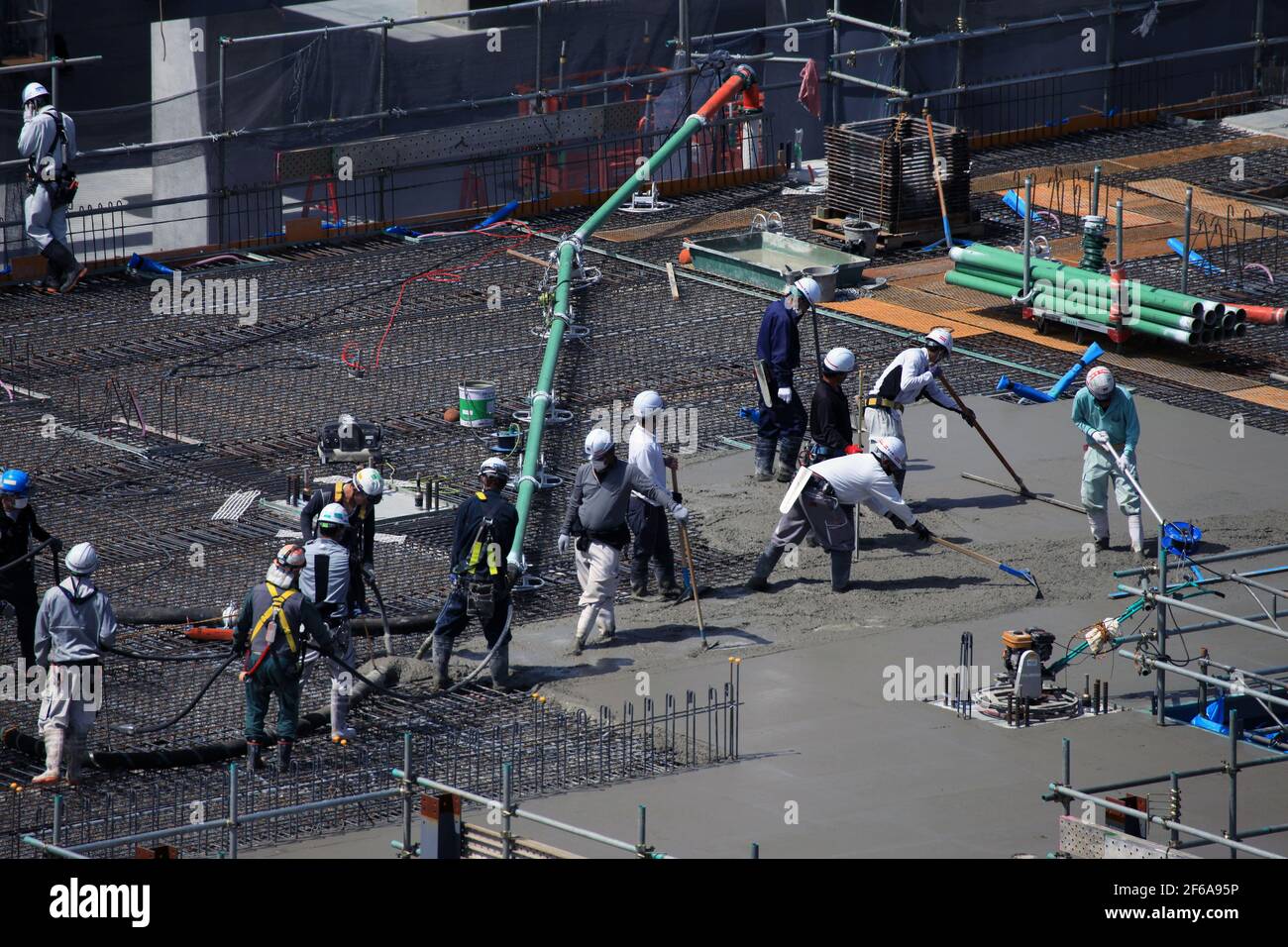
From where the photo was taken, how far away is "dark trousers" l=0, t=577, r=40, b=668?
17906 millimetres

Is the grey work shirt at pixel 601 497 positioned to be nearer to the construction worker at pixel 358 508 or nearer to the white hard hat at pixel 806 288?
the construction worker at pixel 358 508

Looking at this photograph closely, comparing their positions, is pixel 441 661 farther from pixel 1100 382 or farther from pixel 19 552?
pixel 1100 382

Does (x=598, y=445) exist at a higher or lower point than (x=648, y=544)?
higher

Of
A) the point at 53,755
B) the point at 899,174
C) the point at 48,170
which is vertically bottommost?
the point at 53,755

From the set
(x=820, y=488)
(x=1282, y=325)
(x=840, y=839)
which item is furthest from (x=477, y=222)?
(x=840, y=839)

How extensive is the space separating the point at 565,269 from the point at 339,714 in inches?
431

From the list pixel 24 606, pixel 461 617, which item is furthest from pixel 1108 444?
pixel 24 606

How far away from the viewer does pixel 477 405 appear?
23.5m

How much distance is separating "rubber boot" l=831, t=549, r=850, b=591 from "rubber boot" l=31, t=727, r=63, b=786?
662 centimetres

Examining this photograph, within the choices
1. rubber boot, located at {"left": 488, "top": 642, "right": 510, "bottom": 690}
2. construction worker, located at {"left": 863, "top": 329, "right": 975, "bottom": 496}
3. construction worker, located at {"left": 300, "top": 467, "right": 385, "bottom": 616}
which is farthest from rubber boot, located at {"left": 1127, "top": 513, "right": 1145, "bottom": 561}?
construction worker, located at {"left": 300, "top": 467, "right": 385, "bottom": 616}

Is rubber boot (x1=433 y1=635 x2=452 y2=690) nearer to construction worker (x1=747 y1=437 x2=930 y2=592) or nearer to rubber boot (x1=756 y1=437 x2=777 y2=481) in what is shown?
construction worker (x1=747 y1=437 x2=930 y2=592)
